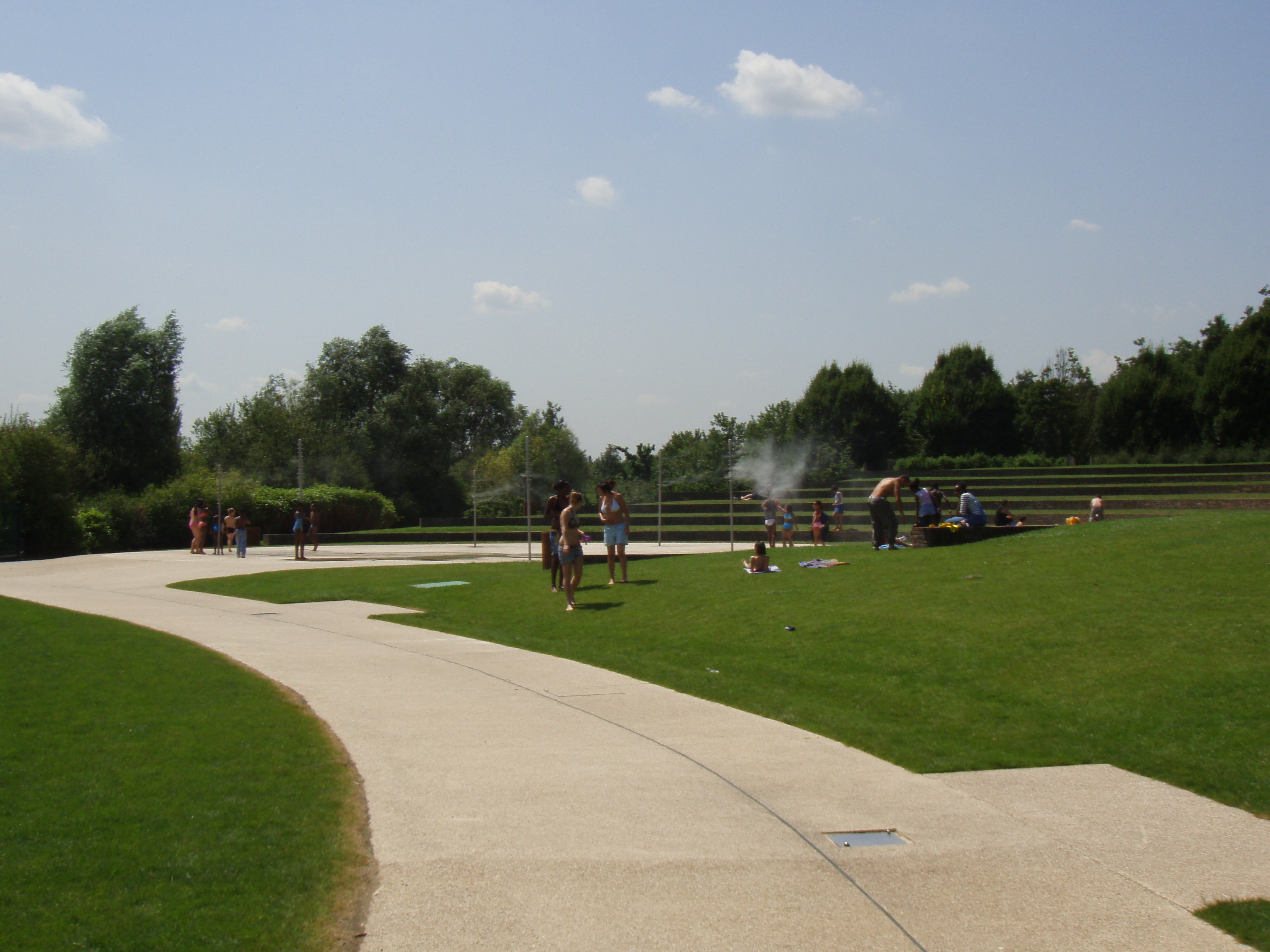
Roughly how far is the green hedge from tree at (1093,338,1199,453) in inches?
1509

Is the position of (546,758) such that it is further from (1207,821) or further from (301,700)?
(1207,821)

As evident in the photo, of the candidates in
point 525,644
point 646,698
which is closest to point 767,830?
point 646,698

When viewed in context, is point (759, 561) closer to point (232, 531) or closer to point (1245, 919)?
point (1245, 919)

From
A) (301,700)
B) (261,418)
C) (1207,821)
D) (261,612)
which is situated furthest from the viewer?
(261,418)

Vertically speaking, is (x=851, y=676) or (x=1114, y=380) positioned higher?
(x=1114, y=380)

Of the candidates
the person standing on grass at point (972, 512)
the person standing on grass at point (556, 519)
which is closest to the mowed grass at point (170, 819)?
the person standing on grass at point (556, 519)

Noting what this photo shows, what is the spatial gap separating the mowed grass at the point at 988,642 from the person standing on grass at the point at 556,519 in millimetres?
409

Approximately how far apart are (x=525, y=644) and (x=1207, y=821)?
833cm

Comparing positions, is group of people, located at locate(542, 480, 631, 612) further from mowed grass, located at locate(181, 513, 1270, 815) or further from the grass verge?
the grass verge

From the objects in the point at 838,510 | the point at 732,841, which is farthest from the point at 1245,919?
the point at 838,510

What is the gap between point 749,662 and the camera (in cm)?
1070

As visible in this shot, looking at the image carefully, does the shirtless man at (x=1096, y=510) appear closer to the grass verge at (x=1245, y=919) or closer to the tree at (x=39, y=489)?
Result: the grass verge at (x=1245, y=919)

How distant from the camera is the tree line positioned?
4219 centimetres

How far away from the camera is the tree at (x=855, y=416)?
193ft
